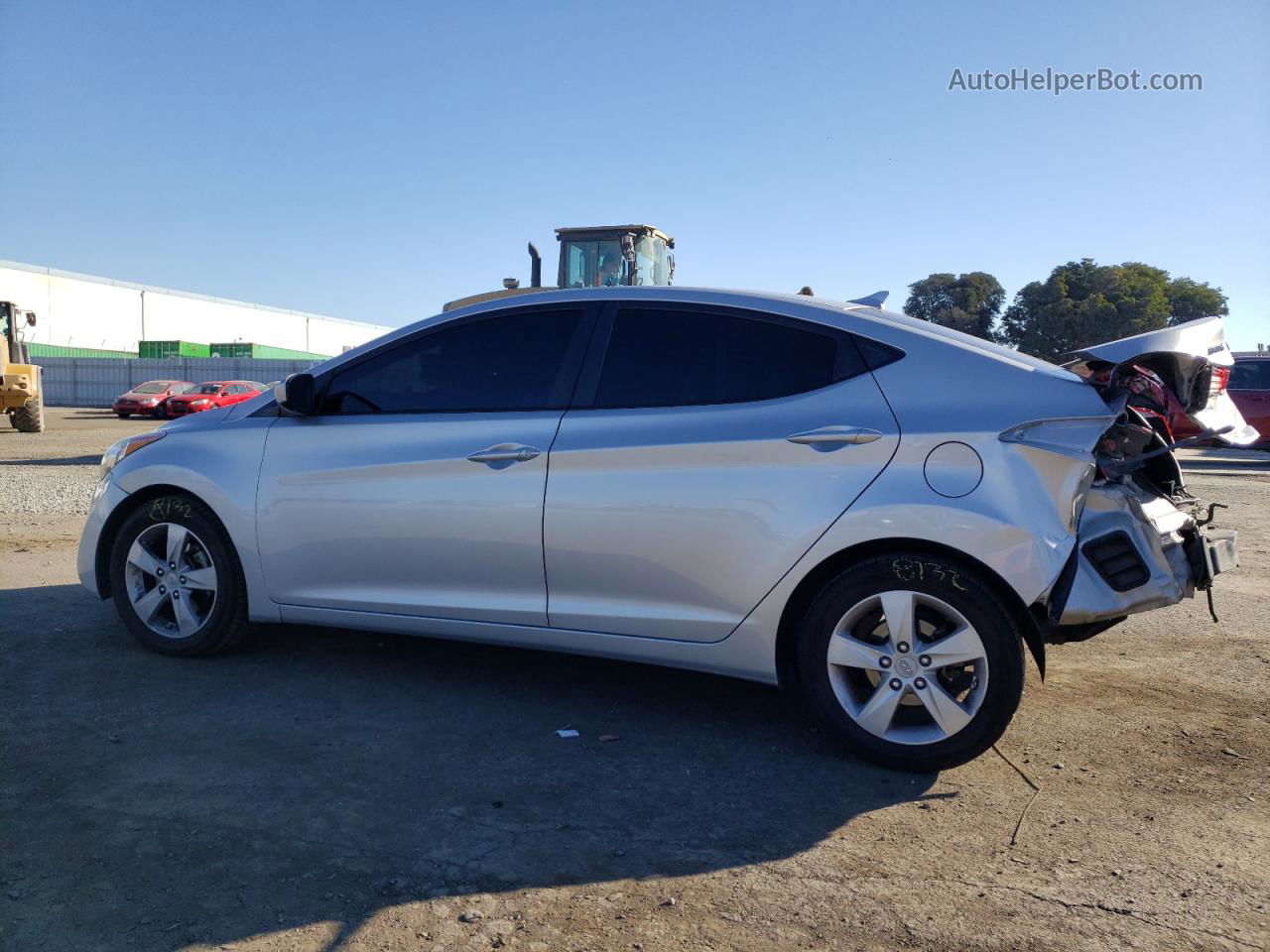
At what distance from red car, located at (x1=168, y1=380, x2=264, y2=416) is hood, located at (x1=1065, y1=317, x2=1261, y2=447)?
105ft

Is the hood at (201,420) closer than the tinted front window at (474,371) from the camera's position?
No

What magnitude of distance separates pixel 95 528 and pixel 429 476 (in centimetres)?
185

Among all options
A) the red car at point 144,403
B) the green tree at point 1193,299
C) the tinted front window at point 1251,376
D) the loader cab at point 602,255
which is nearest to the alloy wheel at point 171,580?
the loader cab at point 602,255

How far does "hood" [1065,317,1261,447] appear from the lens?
384 cm

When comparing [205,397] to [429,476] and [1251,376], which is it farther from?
[429,476]

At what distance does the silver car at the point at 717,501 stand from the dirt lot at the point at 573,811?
0.32 meters

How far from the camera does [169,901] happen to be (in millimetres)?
2645

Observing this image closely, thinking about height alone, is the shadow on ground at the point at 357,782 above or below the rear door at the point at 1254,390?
below

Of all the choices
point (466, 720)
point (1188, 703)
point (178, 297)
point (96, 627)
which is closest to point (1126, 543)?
point (1188, 703)

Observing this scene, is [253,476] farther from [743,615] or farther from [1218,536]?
[1218,536]

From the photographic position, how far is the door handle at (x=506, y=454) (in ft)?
13.4

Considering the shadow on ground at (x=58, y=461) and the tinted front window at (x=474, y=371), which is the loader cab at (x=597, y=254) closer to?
the shadow on ground at (x=58, y=461)

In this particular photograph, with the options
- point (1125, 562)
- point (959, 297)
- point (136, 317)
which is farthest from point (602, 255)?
point (136, 317)

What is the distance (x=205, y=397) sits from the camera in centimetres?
3425
